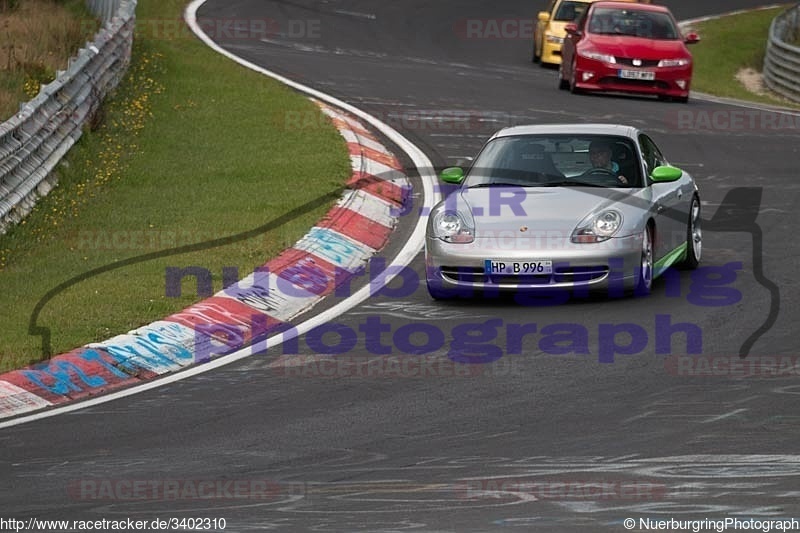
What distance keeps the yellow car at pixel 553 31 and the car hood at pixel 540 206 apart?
57.0 feet

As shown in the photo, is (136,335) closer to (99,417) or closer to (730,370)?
(99,417)

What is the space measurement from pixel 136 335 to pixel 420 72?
627 inches

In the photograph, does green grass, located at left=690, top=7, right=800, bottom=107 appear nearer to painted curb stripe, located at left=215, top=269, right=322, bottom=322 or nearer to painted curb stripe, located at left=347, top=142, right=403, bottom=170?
painted curb stripe, located at left=347, top=142, right=403, bottom=170

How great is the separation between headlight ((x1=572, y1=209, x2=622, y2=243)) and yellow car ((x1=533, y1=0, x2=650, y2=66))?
17942 millimetres

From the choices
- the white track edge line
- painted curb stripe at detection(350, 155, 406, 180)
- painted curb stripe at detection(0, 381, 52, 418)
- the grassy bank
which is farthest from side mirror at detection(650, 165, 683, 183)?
the grassy bank

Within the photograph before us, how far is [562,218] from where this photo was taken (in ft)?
38.9

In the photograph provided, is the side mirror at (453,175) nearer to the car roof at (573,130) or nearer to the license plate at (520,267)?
the car roof at (573,130)

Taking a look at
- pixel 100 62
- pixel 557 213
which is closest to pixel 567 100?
pixel 100 62

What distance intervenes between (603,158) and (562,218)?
3.74 ft

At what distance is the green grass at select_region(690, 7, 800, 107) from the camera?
2823 centimetres

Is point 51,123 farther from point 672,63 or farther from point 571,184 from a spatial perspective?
point 672,63

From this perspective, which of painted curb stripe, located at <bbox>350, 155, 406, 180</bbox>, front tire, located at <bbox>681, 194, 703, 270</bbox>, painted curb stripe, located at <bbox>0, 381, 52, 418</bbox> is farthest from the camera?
painted curb stripe, located at <bbox>350, 155, 406, 180</bbox>

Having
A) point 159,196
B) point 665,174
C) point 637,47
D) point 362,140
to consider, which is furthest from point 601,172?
point 637,47

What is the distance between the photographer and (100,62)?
67.8 ft
